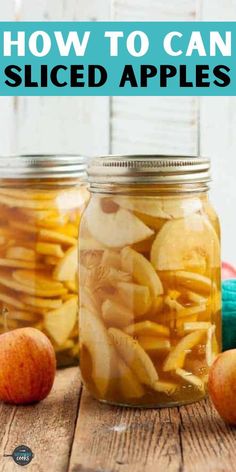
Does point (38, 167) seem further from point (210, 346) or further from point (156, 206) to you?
point (210, 346)

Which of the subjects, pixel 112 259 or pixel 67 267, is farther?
pixel 67 267

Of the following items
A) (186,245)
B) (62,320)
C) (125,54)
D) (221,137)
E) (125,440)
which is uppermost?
(125,54)

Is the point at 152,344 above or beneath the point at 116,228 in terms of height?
beneath

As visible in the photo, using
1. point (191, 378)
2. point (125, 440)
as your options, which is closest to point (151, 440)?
point (125, 440)

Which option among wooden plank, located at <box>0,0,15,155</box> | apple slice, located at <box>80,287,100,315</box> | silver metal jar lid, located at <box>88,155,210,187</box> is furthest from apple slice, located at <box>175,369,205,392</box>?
wooden plank, located at <box>0,0,15,155</box>

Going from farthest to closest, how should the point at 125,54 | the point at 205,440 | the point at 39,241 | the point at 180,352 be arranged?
the point at 125,54 < the point at 39,241 < the point at 180,352 < the point at 205,440

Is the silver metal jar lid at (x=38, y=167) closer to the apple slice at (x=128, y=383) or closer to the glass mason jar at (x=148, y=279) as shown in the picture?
the glass mason jar at (x=148, y=279)

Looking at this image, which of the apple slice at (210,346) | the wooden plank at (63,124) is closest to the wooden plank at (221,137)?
the wooden plank at (63,124)
